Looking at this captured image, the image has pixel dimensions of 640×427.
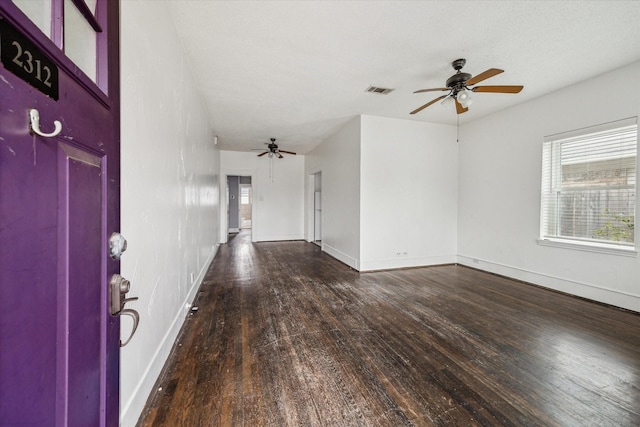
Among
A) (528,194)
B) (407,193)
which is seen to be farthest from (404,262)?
(528,194)

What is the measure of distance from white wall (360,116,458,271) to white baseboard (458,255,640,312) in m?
0.83

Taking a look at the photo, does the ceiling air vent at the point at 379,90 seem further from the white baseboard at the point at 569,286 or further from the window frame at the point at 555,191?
the white baseboard at the point at 569,286

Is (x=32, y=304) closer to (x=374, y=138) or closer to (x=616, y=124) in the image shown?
(x=374, y=138)

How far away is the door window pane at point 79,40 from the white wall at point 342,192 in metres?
3.84

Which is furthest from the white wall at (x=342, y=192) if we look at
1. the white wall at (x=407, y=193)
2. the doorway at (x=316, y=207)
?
the doorway at (x=316, y=207)

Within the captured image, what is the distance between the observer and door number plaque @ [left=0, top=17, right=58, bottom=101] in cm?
46

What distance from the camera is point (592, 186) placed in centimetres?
320

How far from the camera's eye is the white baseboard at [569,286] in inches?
112

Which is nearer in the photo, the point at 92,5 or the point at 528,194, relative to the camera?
the point at 92,5

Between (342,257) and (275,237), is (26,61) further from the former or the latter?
(275,237)

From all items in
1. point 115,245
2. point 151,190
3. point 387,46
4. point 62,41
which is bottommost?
point 115,245

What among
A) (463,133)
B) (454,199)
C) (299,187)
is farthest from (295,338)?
(299,187)

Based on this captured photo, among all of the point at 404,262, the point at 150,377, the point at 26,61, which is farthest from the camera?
the point at 404,262

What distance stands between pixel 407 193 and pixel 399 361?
3290mm
